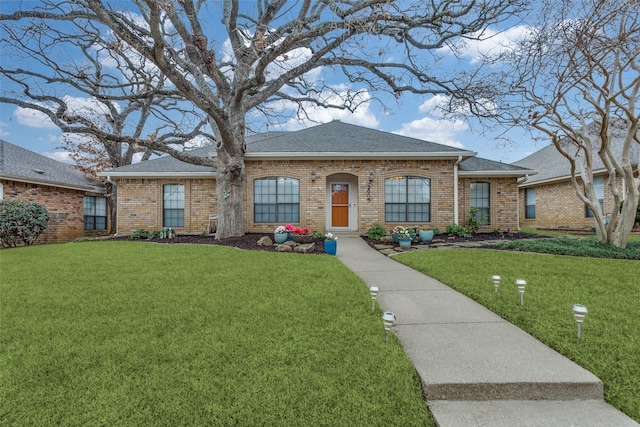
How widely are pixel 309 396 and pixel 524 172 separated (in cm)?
1333

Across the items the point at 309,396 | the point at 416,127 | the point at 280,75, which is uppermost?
the point at 416,127

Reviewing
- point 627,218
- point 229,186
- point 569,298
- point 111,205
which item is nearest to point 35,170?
point 111,205

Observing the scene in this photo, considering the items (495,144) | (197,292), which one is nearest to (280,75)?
(495,144)

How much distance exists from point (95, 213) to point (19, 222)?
5.63m

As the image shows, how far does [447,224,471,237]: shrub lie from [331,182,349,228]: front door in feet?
13.7

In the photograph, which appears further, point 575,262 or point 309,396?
point 575,262

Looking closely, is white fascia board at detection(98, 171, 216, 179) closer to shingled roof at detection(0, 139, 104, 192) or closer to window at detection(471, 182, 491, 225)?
shingled roof at detection(0, 139, 104, 192)

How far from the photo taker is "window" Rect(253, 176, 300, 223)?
11.9 metres

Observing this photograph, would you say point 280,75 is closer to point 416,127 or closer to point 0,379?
point 0,379

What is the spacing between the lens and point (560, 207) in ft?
50.5

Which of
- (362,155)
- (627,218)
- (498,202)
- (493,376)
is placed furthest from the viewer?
(498,202)

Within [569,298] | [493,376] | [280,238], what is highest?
[280,238]

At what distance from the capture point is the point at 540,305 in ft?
12.5

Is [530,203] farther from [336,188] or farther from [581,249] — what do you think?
[336,188]
